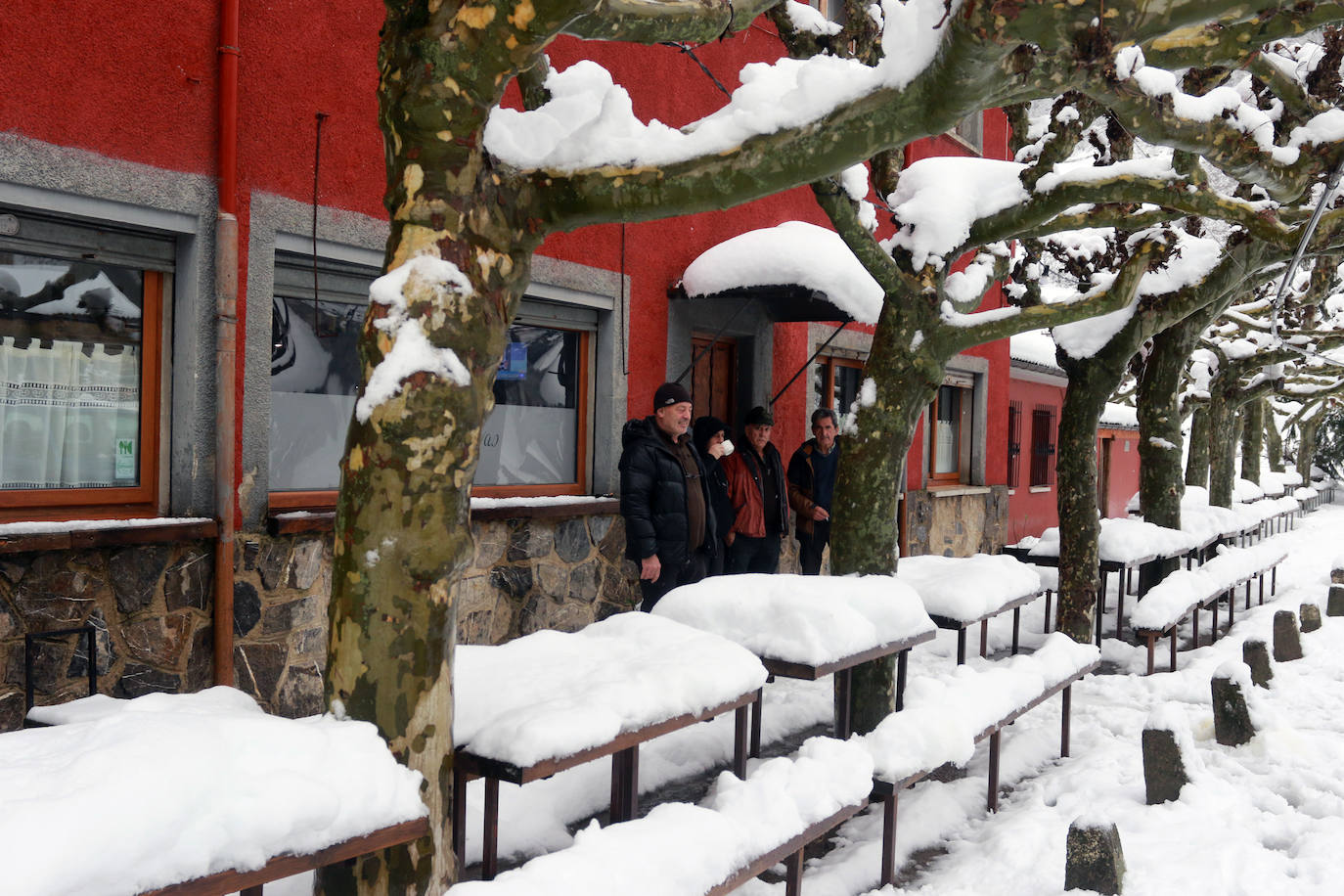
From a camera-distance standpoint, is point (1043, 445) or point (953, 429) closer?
point (953, 429)

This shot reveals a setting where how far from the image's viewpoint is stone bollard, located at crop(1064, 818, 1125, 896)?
3.36 metres

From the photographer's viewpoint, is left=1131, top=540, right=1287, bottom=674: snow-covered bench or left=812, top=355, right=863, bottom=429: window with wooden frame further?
left=812, top=355, right=863, bottom=429: window with wooden frame

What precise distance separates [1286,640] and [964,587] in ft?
14.0

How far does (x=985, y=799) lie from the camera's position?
453 centimetres

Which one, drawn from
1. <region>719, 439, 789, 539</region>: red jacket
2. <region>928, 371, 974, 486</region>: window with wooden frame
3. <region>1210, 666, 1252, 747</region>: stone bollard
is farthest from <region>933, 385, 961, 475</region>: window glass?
<region>1210, 666, 1252, 747</region>: stone bollard

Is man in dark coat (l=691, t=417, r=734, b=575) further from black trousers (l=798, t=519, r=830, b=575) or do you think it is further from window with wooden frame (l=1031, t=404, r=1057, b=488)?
window with wooden frame (l=1031, t=404, r=1057, b=488)

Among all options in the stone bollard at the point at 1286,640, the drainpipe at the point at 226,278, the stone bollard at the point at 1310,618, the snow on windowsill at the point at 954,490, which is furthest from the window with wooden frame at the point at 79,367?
the stone bollard at the point at 1310,618

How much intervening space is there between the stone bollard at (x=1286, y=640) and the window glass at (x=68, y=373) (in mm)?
7985

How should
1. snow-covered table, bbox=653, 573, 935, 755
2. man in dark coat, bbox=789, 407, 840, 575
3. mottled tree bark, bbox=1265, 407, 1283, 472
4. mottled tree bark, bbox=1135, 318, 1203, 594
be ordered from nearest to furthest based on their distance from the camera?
snow-covered table, bbox=653, 573, 935, 755, man in dark coat, bbox=789, 407, 840, 575, mottled tree bark, bbox=1135, 318, 1203, 594, mottled tree bark, bbox=1265, 407, 1283, 472

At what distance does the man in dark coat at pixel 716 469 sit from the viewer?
626cm

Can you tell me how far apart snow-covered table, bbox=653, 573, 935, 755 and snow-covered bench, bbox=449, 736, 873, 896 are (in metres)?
0.34

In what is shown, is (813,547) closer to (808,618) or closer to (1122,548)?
(1122,548)

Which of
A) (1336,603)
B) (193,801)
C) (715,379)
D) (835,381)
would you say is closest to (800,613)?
(193,801)

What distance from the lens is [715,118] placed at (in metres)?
2.63
